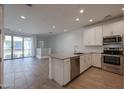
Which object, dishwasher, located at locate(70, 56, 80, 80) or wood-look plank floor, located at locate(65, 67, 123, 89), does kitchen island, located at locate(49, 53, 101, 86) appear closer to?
dishwasher, located at locate(70, 56, 80, 80)

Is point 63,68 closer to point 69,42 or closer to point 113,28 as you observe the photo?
point 113,28

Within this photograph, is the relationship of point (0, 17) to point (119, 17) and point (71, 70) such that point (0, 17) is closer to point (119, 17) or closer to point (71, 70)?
point (71, 70)

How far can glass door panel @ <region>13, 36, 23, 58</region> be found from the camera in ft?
27.3

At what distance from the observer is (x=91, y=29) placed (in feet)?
17.4

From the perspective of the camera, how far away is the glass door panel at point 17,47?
327 inches

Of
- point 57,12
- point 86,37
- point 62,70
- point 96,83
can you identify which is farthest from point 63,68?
point 86,37

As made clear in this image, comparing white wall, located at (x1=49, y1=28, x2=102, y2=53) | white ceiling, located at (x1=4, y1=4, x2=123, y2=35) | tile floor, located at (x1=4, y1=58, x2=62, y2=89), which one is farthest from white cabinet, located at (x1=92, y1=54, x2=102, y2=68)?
tile floor, located at (x1=4, y1=58, x2=62, y2=89)

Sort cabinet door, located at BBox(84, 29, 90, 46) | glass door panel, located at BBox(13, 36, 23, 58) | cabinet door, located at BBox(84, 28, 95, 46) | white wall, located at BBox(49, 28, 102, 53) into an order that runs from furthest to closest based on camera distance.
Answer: glass door panel, located at BBox(13, 36, 23, 58)
white wall, located at BBox(49, 28, 102, 53)
cabinet door, located at BBox(84, 29, 90, 46)
cabinet door, located at BBox(84, 28, 95, 46)

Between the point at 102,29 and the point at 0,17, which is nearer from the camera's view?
the point at 0,17

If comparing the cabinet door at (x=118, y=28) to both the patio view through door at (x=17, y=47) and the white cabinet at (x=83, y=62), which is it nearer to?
the white cabinet at (x=83, y=62)

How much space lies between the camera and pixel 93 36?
5.16 meters

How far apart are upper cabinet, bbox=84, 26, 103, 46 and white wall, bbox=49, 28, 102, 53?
1.54ft
